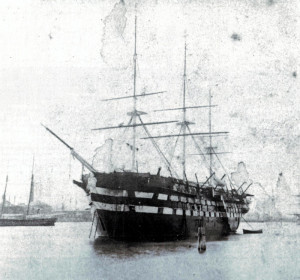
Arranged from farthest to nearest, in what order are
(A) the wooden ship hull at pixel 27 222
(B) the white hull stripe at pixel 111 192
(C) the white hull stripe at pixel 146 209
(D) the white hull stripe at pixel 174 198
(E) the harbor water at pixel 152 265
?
1. (A) the wooden ship hull at pixel 27 222
2. (D) the white hull stripe at pixel 174 198
3. (B) the white hull stripe at pixel 111 192
4. (C) the white hull stripe at pixel 146 209
5. (E) the harbor water at pixel 152 265

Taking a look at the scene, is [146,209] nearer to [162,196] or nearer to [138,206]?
[138,206]

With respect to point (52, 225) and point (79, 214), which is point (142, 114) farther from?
point (79, 214)

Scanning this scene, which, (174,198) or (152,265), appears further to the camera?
(174,198)

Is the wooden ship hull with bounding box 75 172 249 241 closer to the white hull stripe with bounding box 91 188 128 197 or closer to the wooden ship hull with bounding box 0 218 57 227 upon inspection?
the white hull stripe with bounding box 91 188 128 197

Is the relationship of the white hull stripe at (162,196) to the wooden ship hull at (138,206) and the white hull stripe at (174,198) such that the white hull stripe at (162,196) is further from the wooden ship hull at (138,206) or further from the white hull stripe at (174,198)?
the white hull stripe at (174,198)

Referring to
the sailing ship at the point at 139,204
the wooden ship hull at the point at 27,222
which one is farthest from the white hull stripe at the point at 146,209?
the wooden ship hull at the point at 27,222

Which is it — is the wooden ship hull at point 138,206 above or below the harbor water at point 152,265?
above

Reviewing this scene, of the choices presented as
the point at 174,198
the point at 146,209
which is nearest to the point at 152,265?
the point at 146,209

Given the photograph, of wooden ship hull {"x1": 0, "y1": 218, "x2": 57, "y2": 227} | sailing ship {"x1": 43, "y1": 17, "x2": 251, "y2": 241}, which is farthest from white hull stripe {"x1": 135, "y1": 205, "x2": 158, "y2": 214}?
wooden ship hull {"x1": 0, "y1": 218, "x2": 57, "y2": 227}

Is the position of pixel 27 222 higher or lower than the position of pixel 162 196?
lower

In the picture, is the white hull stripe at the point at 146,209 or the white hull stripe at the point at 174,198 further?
the white hull stripe at the point at 174,198

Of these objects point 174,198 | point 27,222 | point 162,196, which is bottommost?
point 27,222

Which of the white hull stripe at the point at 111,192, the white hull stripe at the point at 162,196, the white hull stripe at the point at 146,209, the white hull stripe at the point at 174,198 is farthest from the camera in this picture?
the white hull stripe at the point at 174,198
